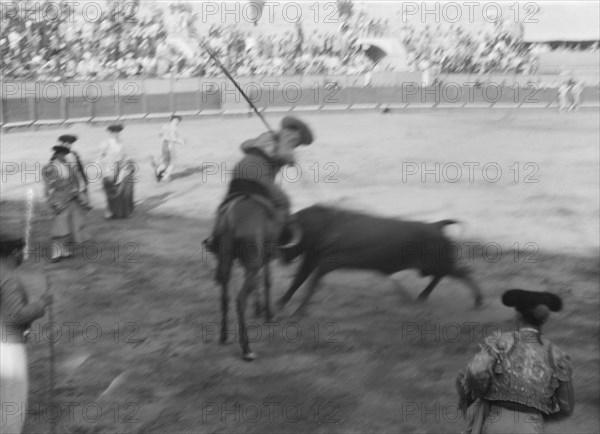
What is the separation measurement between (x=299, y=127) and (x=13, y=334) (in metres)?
1.60

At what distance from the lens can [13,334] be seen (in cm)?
438

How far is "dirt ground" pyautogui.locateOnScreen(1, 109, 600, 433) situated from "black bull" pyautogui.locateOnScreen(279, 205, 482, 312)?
0.05m

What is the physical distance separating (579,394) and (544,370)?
4.37ft

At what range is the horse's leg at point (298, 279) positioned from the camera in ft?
15.5

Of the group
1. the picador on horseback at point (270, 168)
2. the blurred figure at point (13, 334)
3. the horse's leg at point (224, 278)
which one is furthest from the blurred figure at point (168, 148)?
the blurred figure at point (13, 334)

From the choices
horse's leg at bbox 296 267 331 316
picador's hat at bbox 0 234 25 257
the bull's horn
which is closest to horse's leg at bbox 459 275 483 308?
horse's leg at bbox 296 267 331 316

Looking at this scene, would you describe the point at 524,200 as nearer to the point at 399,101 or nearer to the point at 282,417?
the point at 399,101

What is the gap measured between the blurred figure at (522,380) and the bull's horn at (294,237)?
140cm

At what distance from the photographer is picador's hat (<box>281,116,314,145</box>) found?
15.6 feet

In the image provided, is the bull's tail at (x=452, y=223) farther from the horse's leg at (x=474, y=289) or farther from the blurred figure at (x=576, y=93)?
the blurred figure at (x=576, y=93)

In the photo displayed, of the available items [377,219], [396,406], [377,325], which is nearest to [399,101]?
[377,219]

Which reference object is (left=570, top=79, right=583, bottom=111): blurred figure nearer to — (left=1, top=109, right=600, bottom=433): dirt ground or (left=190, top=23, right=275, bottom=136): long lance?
(left=1, top=109, right=600, bottom=433): dirt ground

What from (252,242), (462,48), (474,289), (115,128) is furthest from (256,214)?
(462,48)

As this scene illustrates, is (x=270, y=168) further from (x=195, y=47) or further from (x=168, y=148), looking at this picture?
(x=195, y=47)
